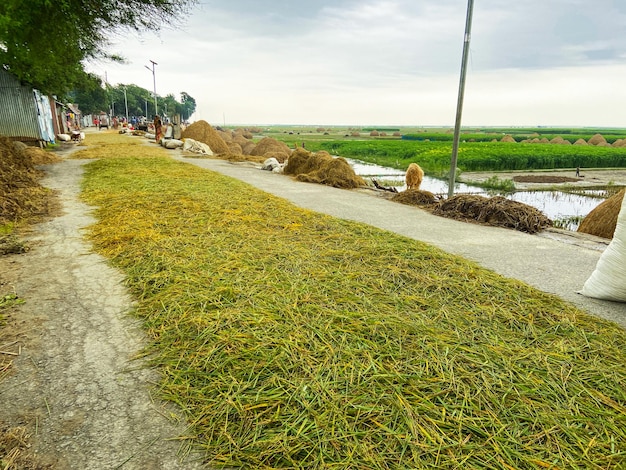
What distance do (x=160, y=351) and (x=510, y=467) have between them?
1721 mm

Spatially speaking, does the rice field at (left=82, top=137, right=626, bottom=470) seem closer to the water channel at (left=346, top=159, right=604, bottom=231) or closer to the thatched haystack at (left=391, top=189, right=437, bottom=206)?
the thatched haystack at (left=391, top=189, right=437, bottom=206)

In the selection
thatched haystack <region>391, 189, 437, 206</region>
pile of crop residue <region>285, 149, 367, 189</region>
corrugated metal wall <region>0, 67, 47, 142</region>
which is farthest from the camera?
corrugated metal wall <region>0, 67, 47, 142</region>

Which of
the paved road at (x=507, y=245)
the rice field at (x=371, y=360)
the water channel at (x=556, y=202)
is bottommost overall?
the water channel at (x=556, y=202)

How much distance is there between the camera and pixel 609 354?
2.02 metres

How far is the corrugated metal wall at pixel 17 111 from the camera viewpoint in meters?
14.1

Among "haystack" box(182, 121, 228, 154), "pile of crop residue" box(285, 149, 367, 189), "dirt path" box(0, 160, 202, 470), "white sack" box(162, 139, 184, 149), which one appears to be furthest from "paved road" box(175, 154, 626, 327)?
"haystack" box(182, 121, 228, 154)

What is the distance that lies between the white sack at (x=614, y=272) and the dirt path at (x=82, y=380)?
2985 mm

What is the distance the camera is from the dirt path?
1428 millimetres

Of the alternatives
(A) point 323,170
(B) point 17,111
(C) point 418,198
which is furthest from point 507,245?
(B) point 17,111

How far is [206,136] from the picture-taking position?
2133 centimetres

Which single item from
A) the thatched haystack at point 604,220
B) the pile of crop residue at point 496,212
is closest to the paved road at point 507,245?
the pile of crop residue at point 496,212

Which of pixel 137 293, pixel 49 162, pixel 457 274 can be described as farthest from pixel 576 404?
pixel 49 162

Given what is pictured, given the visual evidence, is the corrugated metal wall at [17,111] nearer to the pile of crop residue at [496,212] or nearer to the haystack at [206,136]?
the haystack at [206,136]

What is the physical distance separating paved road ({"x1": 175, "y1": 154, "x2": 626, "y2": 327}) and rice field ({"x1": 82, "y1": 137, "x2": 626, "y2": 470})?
1.17 ft
